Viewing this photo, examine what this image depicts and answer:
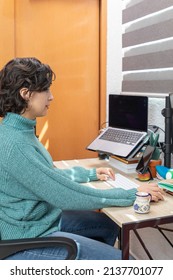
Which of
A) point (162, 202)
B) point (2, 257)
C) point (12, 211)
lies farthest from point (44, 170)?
point (162, 202)

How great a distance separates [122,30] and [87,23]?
0.32 m

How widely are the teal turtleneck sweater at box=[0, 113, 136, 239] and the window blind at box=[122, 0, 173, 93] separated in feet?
3.49

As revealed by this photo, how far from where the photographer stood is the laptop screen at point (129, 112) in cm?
197

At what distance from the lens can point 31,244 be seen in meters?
1.15

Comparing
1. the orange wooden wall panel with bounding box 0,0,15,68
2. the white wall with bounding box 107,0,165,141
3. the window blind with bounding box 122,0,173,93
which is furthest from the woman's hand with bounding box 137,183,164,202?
the orange wooden wall panel with bounding box 0,0,15,68

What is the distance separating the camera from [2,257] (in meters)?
1.17

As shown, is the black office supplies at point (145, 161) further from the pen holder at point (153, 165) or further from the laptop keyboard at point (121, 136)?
the laptop keyboard at point (121, 136)

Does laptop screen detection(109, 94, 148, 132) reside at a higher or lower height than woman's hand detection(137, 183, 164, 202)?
higher

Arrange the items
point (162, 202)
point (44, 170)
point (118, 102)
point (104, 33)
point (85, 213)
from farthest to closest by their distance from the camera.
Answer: point (104, 33) → point (118, 102) → point (85, 213) → point (162, 202) → point (44, 170)

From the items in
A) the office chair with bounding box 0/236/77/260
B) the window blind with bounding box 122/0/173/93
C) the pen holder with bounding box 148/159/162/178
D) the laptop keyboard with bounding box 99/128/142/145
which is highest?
the window blind with bounding box 122/0/173/93

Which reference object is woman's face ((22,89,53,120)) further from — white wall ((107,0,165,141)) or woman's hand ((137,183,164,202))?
white wall ((107,0,165,141))

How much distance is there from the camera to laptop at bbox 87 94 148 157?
6.36 ft

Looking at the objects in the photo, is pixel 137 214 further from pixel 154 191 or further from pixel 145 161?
pixel 145 161
